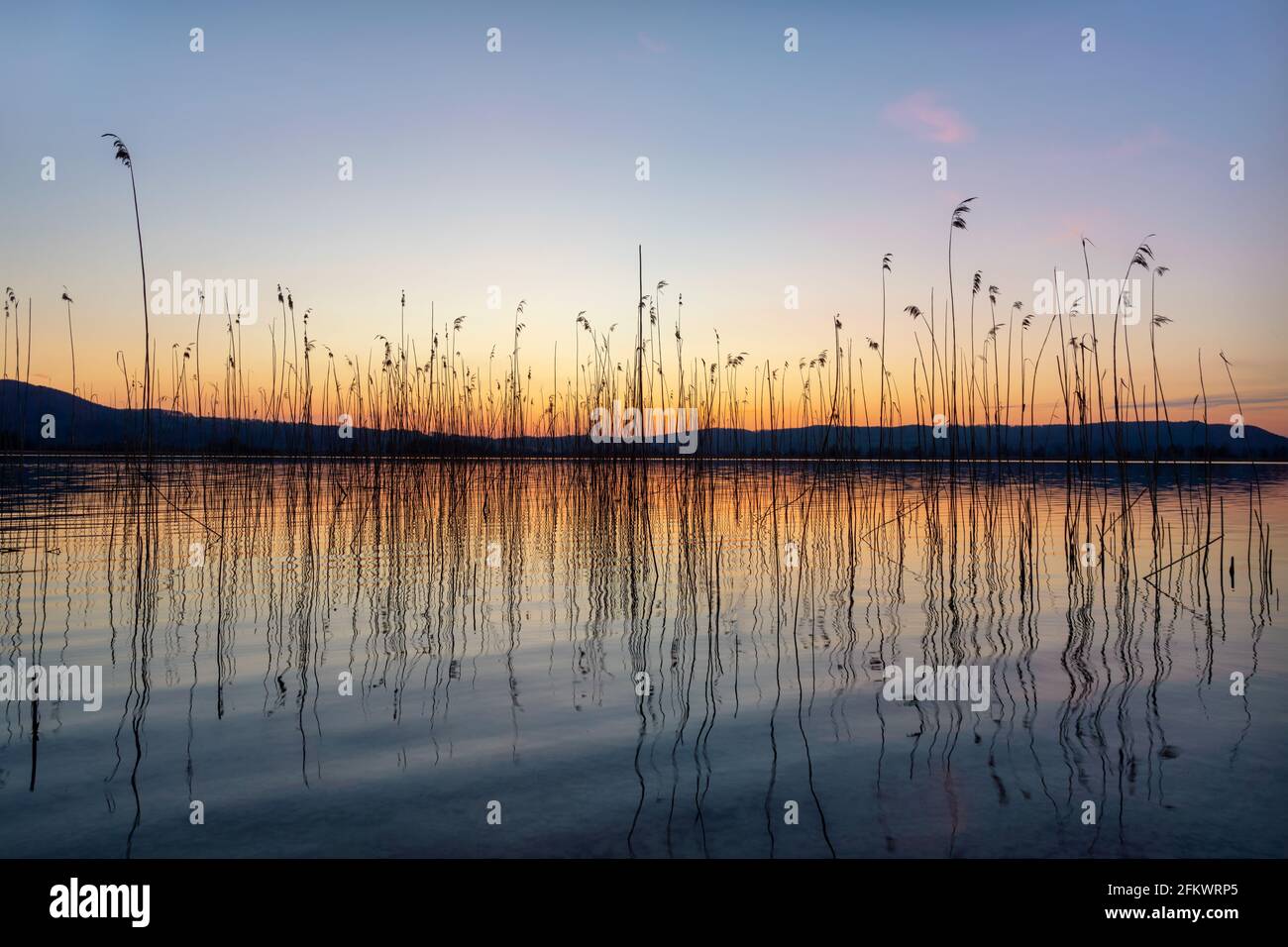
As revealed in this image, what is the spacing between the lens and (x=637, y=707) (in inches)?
102

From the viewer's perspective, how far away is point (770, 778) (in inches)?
79.6

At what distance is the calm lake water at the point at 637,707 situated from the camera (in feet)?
5.83

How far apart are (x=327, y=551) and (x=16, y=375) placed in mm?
5661

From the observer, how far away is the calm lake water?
178cm

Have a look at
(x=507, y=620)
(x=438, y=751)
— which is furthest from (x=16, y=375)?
(x=438, y=751)
